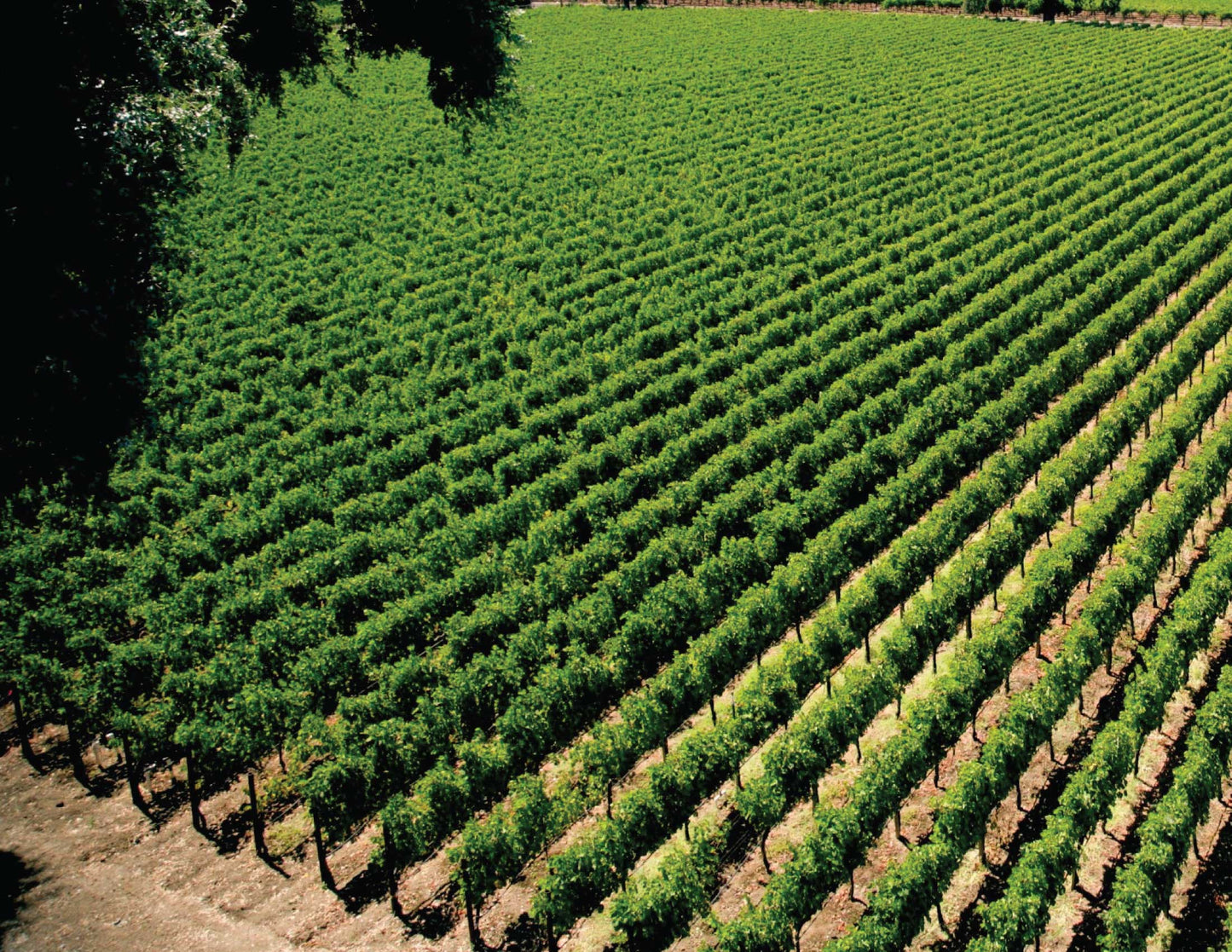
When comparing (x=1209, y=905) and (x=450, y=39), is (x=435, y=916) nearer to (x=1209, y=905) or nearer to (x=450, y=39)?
(x=1209, y=905)

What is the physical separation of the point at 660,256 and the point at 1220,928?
88.3ft

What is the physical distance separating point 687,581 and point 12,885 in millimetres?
11603

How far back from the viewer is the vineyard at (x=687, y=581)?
13180 millimetres

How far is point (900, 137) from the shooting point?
48188mm

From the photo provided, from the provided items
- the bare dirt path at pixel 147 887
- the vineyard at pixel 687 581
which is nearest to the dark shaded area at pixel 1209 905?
the vineyard at pixel 687 581

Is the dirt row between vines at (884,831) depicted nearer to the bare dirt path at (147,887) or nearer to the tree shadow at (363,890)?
the tree shadow at (363,890)

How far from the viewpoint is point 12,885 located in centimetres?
1400

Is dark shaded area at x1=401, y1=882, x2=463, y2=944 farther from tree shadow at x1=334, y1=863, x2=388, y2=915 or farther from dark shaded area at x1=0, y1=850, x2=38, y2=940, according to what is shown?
dark shaded area at x1=0, y1=850, x2=38, y2=940

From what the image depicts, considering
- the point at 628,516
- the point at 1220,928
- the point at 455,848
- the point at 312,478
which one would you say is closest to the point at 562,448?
the point at 628,516

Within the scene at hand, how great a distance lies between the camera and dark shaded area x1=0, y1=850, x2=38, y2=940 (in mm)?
13492

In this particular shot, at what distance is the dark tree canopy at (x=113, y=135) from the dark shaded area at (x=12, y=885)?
6590 millimetres

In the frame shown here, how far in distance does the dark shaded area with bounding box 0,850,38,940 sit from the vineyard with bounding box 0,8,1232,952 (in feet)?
5.83

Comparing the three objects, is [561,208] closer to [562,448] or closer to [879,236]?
[879,236]

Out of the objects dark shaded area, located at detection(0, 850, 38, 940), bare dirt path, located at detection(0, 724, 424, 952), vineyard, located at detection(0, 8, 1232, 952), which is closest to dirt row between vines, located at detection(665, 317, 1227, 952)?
vineyard, located at detection(0, 8, 1232, 952)
